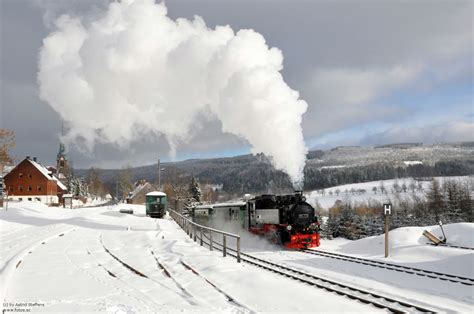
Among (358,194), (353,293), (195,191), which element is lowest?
(358,194)

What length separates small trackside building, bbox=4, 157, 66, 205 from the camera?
60.6m

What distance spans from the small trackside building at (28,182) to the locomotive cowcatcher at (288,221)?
52084 mm

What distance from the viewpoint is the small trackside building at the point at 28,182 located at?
60.6 meters

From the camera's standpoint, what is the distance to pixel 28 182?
6144 cm

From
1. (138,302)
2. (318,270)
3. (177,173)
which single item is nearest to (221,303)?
(138,302)

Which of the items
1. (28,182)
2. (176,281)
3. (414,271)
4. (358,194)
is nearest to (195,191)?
(28,182)

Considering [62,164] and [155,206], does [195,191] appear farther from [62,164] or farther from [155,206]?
[62,164]

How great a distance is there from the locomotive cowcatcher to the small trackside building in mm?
52084

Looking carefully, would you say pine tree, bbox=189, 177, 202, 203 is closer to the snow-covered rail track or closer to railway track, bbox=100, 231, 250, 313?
the snow-covered rail track

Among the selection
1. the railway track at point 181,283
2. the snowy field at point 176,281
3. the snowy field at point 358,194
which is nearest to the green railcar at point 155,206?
the snowy field at point 176,281

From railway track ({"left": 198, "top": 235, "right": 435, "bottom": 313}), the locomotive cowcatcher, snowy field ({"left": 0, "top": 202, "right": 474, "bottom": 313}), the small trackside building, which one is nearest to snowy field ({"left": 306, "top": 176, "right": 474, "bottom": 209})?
the small trackside building

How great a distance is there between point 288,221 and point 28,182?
5554cm

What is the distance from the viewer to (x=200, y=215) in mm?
31984

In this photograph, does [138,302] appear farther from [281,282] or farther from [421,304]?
[421,304]
